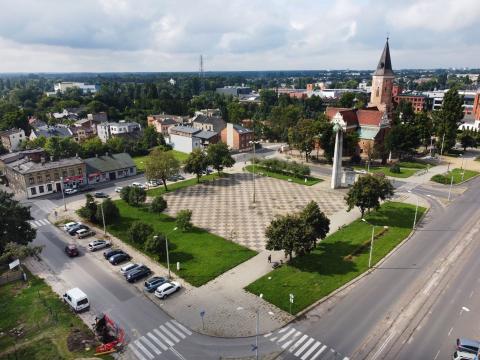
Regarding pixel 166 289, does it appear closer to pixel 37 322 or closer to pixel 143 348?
pixel 143 348

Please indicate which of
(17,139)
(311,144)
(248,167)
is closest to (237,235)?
(248,167)

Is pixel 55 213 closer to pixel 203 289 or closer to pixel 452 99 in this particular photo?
pixel 203 289

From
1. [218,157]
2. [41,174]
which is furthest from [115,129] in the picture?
[218,157]

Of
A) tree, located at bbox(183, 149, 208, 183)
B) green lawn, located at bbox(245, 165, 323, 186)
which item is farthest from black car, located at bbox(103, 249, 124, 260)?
green lawn, located at bbox(245, 165, 323, 186)

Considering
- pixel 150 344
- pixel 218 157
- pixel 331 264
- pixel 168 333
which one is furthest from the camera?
pixel 218 157

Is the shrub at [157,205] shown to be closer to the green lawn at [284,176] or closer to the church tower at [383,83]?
the green lawn at [284,176]

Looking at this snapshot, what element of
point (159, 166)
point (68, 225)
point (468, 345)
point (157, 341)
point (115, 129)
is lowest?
point (157, 341)

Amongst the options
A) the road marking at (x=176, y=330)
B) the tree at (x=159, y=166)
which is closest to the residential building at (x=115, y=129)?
the tree at (x=159, y=166)
